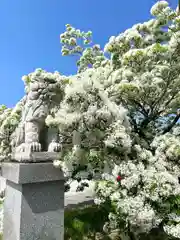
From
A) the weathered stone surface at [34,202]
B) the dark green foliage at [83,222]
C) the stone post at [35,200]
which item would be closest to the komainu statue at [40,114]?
the stone post at [35,200]

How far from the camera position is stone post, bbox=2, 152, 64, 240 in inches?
123

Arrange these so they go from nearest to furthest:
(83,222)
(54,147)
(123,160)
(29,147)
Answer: (29,147)
(54,147)
(123,160)
(83,222)

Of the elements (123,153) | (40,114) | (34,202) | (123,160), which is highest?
(40,114)

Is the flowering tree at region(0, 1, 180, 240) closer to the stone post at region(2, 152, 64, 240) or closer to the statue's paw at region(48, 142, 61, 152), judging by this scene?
the statue's paw at region(48, 142, 61, 152)

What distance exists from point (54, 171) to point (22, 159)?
524 mm

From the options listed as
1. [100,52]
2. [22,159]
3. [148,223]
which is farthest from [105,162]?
[100,52]

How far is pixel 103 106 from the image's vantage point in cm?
346

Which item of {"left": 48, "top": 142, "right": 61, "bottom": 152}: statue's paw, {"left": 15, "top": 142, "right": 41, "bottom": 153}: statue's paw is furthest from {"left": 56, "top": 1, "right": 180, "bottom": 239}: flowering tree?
{"left": 15, "top": 142, "right": 41, "bottom": 153}: statue's paw

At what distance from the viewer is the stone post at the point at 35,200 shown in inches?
123

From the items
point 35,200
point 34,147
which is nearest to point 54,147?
point 34,147

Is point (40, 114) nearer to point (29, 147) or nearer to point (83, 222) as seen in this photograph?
point (29, 147)

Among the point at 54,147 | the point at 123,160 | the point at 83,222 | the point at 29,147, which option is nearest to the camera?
the point at 29,147

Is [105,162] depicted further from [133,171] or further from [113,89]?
[113,89]

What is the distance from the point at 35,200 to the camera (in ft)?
10.6
